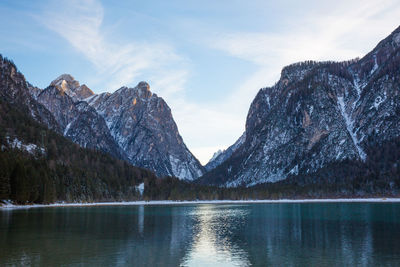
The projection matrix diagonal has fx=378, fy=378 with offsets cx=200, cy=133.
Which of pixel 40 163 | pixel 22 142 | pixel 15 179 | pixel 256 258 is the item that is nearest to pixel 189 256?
pixel 256 258

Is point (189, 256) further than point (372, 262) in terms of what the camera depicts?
Yes

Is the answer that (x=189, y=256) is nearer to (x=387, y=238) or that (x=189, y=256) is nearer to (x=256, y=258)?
(x=256, y=258)

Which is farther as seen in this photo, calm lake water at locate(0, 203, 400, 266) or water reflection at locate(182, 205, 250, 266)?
water reflection at locate(182, 205, 250, 266)

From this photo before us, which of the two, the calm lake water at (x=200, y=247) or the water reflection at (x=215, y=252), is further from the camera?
the water reflection at (x=215, y=252)

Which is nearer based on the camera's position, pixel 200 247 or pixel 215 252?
pixel 215 252

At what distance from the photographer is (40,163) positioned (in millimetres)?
166000

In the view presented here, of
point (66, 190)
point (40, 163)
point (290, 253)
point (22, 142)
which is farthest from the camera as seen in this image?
point (22, 142)

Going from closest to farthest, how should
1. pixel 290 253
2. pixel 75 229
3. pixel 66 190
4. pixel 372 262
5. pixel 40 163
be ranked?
pixel 372 262 → pixel 290 253 → pixel 75 229 → pixel 40 163 → pixel 66 190

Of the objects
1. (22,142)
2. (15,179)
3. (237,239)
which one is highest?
(22,142)

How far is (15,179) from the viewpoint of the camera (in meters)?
124

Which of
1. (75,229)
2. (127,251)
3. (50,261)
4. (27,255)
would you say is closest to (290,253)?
(127,251)

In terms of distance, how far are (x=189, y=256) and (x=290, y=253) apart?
10877mm

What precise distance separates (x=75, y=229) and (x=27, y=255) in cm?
2556

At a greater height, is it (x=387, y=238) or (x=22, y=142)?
(x=22, y=142)
